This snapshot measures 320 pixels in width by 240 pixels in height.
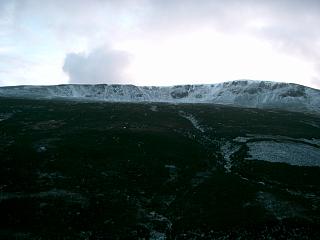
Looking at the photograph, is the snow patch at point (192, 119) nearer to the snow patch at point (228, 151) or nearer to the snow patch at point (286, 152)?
the snow patch at point (228, 151)

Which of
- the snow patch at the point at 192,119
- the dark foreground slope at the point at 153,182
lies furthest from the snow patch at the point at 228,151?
the snow patch at the point at 192,119

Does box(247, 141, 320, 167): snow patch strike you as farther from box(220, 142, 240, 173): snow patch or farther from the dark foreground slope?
box(220, 142, 240, 173): snow patch

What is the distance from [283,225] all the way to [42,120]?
81.9 metres

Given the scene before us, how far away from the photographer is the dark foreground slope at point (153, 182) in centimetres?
4228

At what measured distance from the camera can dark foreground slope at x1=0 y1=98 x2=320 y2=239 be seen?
42281 millimetres

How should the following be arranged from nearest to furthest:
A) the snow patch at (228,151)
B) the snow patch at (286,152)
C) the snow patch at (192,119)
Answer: the snow patch at (228,151)
the snow patch at (286,152)
the snow patch at (192,119)

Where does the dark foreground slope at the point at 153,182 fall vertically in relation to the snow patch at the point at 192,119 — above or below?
below

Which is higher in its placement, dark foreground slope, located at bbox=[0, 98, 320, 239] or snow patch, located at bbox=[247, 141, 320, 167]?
snow patch, located at bbox=[247, 141, 320, 167]

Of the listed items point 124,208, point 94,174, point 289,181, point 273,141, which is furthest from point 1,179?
point 273,141

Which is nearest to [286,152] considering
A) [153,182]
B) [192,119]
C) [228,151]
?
[228,151]

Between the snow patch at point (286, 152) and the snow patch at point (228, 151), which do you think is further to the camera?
the snow patch at point (286, 152)

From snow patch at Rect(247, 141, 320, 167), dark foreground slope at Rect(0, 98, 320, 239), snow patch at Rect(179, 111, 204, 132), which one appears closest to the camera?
dark foreground slope at Rect(0, 98, 320, 239)

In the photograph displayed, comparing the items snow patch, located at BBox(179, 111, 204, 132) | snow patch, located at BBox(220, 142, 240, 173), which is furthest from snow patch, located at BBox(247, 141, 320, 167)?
snow patch, located at BBox(179, 111, 204, 132)

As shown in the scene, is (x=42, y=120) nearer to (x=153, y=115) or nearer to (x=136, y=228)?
(x=153, y=115)
